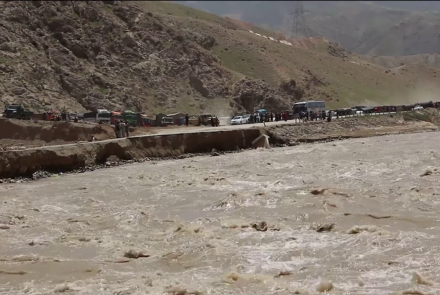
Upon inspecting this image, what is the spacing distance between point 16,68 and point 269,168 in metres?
42.9

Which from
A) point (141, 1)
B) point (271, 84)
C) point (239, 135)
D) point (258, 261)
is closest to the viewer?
point (258, 261)

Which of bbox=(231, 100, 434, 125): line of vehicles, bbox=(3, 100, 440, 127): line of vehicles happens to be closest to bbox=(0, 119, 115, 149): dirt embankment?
bbox=(3, 100, 440, 127): line of vehicles

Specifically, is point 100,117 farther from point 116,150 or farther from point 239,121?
point 116,150

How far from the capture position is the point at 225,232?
1538 centimetres

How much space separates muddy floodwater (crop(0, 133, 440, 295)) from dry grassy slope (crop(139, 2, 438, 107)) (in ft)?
223

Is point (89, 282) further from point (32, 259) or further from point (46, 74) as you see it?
point (46, 74)

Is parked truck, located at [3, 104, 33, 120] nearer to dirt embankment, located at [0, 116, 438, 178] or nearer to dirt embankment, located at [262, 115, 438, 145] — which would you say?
dirt embankment, located at [0, 116, 438, 178]

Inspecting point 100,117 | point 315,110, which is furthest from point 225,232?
point 315,110

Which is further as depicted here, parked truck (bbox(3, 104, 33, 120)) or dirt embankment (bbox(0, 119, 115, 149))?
parked truck (bbox(3, 104, 33, 120))

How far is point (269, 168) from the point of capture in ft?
96.1

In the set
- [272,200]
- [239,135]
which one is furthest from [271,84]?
[272,200]

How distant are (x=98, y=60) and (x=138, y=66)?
6.13 meters

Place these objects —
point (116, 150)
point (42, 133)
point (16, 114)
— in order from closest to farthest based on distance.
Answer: point (116, 150)
point (42, 133)
point (16, 114)

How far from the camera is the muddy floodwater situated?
11.2m
